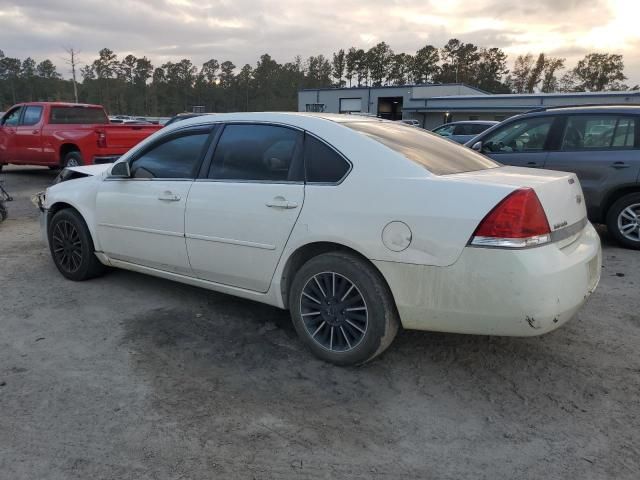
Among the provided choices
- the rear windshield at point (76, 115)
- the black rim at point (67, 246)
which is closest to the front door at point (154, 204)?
the black rim at point (67, 246)

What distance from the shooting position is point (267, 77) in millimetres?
101500

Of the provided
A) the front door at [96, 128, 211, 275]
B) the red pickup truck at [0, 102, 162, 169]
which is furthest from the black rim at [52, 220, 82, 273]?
the red pickup truck at [0, 102, 162, 169]

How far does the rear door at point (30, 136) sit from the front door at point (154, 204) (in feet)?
29.1

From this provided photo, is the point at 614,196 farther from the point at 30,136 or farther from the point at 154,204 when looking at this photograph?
the point at 30,136

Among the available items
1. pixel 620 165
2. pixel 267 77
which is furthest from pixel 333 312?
pixel 267 77

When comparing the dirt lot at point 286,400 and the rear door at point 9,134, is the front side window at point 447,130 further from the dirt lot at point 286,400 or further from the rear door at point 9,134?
the dirt lot at point 286,400

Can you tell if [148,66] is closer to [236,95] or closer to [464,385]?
[236,95]

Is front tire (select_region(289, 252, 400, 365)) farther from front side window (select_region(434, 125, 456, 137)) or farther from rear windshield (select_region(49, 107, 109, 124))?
front side window (select_region(434, 125, 456, 137))

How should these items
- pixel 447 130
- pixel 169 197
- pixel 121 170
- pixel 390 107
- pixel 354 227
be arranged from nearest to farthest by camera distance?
pixel 354 227 → pixel 169 197 → pixel 121 170 → pixel 447 130 → pixel 390 107

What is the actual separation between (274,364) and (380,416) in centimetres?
87


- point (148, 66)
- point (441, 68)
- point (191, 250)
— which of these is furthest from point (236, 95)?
point (191, 250)

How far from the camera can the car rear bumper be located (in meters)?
2.73

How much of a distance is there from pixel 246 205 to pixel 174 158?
1019mm

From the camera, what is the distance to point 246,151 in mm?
3799
